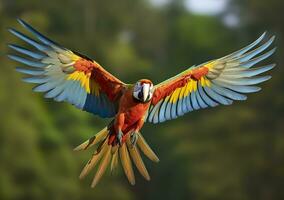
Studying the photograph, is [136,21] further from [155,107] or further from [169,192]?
[155,107]

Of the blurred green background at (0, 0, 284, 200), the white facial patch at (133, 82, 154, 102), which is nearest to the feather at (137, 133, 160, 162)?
the white facial patch at (133, 82, 154, 102)

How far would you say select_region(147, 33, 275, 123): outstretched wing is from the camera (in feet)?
7.82

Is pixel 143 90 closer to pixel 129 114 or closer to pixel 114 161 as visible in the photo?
pixel 129 114

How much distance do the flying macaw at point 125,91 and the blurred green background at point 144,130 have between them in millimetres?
8173

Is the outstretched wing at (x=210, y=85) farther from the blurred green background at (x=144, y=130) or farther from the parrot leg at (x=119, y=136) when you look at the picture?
the blurred green background at (x=144, y=130)

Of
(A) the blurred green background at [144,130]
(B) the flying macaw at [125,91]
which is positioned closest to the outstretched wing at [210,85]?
(B) the flying macaw at [125,91]

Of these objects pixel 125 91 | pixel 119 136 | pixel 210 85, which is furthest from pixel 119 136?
pixel 210 85

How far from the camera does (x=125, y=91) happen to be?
2270mm

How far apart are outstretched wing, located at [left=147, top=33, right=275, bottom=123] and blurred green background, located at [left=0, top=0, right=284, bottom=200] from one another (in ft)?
26.7

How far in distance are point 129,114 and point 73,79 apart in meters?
0.26

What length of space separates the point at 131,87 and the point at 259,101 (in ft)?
34.6

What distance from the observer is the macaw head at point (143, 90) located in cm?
214

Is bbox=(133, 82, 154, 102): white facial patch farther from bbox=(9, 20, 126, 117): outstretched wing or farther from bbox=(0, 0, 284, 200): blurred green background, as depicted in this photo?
bbox=(0, 0, 284, 200): blurred green background

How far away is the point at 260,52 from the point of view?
2363 mm
